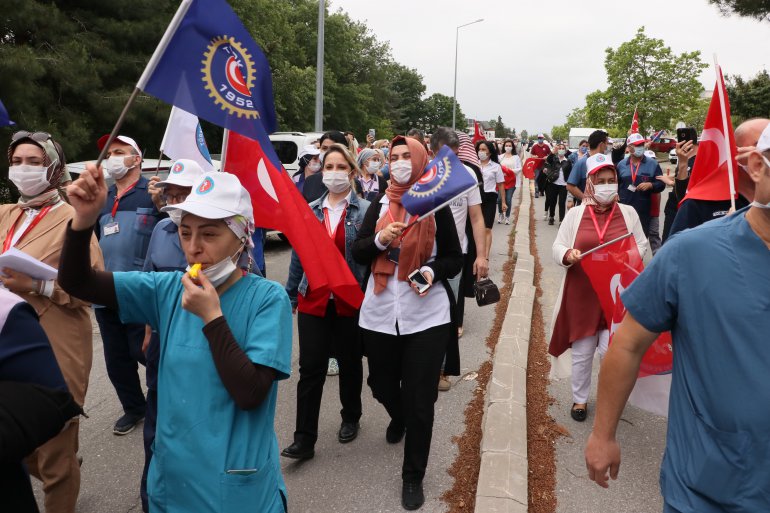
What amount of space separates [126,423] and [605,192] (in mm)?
3805

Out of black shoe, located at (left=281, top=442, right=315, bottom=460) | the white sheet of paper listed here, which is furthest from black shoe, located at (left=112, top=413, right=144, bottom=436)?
the white sheet of paper

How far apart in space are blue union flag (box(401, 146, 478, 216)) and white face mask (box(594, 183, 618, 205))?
4.34 feet

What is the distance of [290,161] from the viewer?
12320 mm

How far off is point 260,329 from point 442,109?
334ft

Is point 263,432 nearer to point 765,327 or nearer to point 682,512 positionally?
point 682,512

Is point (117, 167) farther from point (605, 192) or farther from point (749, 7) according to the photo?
point (749, 7)

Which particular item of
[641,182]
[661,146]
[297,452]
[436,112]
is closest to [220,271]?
[297,452]

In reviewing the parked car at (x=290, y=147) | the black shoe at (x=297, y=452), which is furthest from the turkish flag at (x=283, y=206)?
the parked car at (x=290, y=147)

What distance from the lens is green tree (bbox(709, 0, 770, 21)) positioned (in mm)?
20625

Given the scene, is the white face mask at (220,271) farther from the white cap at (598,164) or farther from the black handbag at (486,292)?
the white cap at (598,164)

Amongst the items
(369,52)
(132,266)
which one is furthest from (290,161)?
(369,52)

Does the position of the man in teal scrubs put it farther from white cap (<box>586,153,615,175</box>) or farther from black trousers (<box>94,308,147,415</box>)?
black trousers (<box>94,308,147,415</box>)

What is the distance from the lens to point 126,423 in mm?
4129

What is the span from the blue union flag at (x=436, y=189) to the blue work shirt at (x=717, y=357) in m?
1.56
